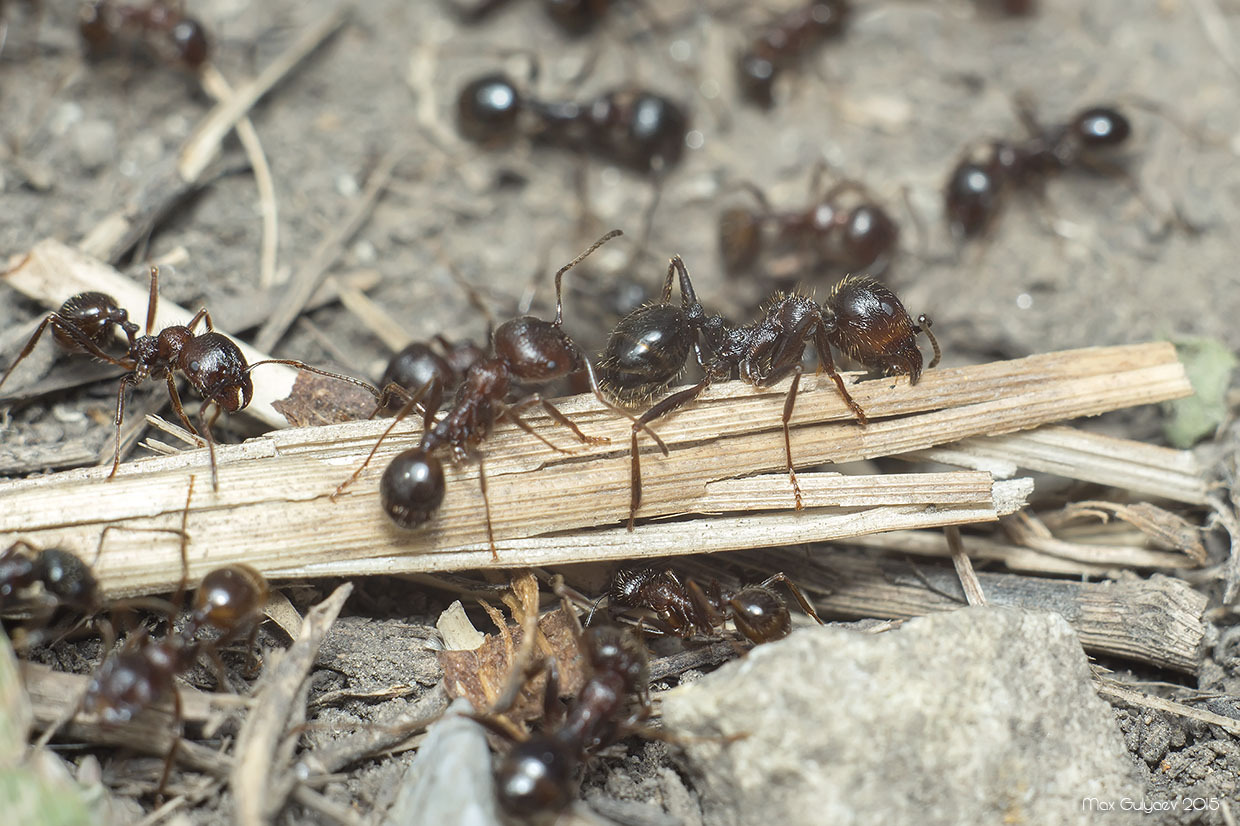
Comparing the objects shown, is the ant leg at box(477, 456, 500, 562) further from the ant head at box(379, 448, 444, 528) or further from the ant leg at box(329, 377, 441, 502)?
the ant leg at box(329, 377, 441, 502)

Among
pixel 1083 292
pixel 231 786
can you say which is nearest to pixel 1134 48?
pixel 1083 292

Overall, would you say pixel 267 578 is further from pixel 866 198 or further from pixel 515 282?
pixel 866 198

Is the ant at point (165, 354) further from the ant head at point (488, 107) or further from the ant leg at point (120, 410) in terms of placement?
the ant head at point (488, 107)

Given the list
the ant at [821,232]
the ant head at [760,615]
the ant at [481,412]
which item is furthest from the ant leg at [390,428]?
the ant at [821,232]

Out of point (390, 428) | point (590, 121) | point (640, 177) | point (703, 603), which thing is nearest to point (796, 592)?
point (703, 603)

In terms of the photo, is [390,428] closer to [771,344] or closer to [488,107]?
[771,344]
